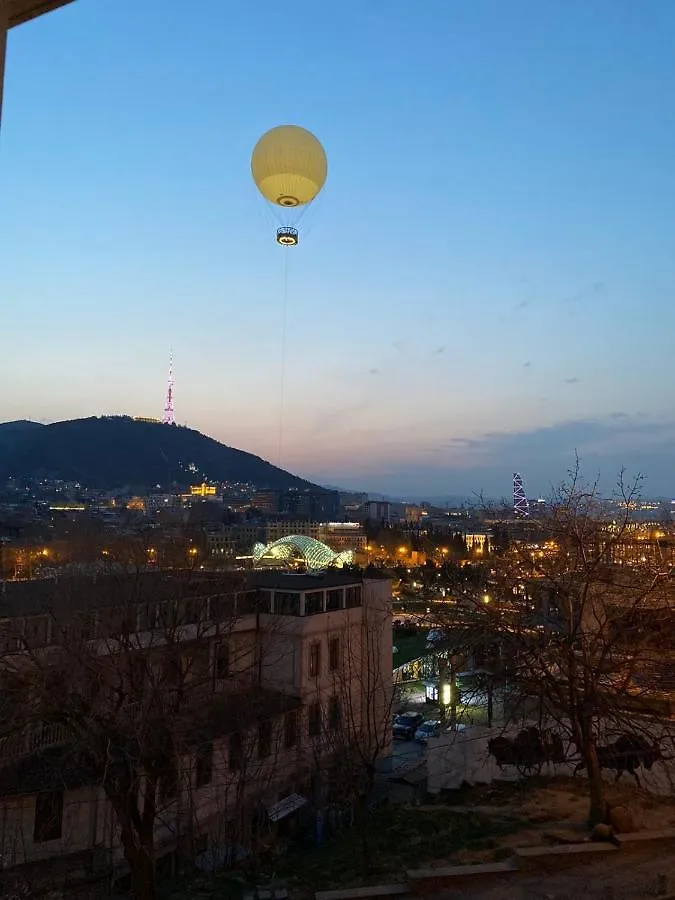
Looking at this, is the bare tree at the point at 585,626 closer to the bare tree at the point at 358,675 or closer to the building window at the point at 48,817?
the bare tree at the point at 358,675

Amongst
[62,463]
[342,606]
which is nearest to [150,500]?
[62,463]

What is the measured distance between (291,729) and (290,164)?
11.4 m

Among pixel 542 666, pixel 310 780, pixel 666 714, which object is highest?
pixel 542 666

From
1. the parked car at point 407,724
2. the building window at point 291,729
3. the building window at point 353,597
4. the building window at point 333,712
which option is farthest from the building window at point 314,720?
the parked car at point 407,724

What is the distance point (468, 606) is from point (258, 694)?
661 centimetres

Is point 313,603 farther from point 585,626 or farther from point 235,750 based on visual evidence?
point 585,626

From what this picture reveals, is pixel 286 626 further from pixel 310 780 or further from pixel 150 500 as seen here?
pixel 150 500

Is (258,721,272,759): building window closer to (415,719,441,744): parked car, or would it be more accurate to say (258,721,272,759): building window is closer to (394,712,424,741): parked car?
(415,719,441,744): parked car

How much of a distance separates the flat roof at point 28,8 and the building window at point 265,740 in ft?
39.6

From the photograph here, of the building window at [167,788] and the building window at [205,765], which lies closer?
the building window at [167,788]

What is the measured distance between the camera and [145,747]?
660 cm

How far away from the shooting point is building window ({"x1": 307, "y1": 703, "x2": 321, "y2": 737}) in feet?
45.6

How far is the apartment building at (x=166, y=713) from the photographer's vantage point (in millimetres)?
6938

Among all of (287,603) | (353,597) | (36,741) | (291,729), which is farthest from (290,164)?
(291,729)
